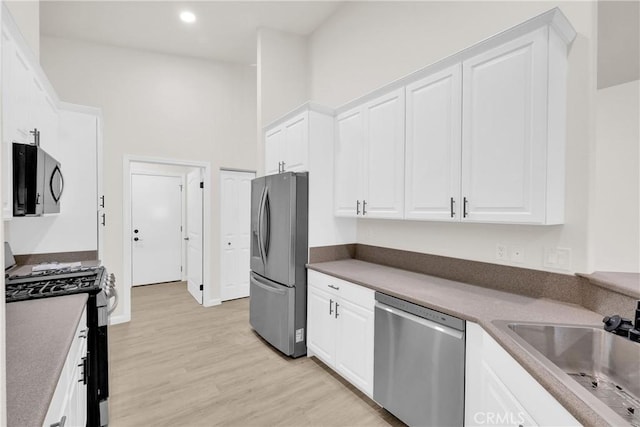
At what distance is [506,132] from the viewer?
5.85 ft

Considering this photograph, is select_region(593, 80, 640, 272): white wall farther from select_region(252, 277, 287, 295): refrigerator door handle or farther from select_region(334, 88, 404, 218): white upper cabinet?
select_region(252, 277, 287, 295): refrigerator door handle

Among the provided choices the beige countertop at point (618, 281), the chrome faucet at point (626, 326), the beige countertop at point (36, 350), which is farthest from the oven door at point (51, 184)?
the beige countertop at point (618, 281)

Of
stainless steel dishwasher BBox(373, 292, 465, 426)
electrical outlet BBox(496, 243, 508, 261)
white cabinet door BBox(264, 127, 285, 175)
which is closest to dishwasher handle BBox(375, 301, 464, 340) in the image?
stainless steel dishwasher BBox(373, 292, 465, 426)

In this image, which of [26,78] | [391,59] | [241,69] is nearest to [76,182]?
[26,78]

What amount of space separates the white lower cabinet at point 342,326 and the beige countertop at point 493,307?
12cm

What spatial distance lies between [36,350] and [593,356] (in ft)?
7.35

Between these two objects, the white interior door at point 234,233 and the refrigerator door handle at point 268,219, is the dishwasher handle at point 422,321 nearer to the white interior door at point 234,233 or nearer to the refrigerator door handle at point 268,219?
the refrigerator door handle at point 268,219

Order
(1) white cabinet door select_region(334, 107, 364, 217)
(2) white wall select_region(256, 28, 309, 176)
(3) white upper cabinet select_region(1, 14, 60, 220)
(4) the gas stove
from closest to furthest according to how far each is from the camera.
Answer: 1. (3) white upper cabinet select_region(1, 14, 60, 220)
2. (4) the gas stove
3. (1) white cabinet door select_region(334, 107, 364, 217)
4. (2) white wall select_region(256, 28, 309, 176)

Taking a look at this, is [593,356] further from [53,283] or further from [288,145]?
[53,283]

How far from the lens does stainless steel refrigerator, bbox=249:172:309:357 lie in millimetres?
2879

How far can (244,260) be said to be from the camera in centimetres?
489

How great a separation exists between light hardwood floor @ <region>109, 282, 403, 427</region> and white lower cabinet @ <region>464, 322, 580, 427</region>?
78 cm

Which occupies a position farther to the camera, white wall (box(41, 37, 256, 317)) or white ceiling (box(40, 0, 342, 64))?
white wall (box(41, 37, 256, 317))

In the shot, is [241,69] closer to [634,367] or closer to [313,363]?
[313,363]
